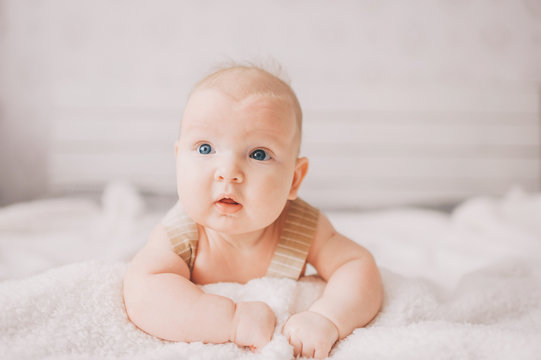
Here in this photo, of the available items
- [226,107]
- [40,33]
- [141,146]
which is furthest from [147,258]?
[40,33]

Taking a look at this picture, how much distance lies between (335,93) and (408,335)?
69.4 inches

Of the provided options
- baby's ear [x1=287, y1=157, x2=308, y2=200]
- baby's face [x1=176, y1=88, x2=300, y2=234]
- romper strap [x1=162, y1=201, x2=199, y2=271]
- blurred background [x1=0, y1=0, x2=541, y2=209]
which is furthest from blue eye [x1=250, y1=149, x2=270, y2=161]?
blurred background [x1=0, y1=0, x2=541, y2=209]

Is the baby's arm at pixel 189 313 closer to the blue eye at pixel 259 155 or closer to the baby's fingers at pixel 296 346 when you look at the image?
the baby's fingers at pixel 296 346

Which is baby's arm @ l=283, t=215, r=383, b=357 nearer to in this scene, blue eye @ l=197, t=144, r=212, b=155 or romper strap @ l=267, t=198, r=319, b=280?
romper strap @ l=267, t=198, r=319, b=280

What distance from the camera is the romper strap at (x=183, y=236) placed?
33.1 inches

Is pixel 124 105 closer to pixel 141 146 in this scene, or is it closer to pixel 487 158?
pixel 141 146

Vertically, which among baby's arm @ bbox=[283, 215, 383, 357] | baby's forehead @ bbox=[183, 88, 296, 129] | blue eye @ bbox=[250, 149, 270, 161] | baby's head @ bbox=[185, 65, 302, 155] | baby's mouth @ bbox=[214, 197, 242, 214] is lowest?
baby's arm @ bbox=[283, 215, 383, 357]

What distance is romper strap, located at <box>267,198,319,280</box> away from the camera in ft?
2.85

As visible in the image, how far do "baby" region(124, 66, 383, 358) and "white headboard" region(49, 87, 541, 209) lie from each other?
1.48m

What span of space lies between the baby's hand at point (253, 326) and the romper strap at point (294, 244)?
16 centimetres

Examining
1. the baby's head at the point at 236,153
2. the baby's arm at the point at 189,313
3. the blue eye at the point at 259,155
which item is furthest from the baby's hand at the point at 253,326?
the blue eye at the point at 259,155

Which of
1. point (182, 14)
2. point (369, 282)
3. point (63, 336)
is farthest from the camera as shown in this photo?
point (182, 14)

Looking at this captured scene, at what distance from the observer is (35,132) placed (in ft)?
7.40

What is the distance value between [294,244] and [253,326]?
23 centimetres
